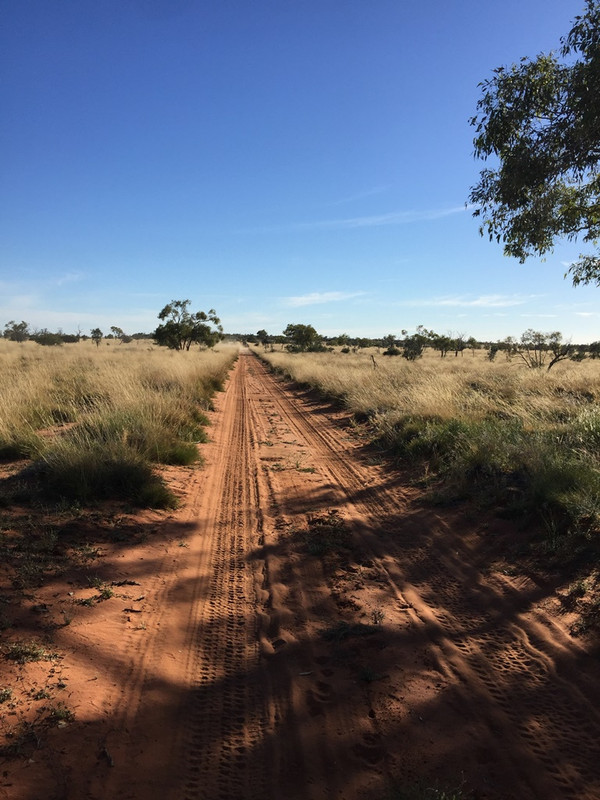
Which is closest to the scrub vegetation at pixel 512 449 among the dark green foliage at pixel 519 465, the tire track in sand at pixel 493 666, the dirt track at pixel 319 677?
the dark green foliage at pixel 519 465

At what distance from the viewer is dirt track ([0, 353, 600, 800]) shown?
228cm

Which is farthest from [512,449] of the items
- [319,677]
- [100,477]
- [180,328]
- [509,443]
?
[180,328]

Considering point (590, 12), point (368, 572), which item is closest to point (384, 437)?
point (368, 572)

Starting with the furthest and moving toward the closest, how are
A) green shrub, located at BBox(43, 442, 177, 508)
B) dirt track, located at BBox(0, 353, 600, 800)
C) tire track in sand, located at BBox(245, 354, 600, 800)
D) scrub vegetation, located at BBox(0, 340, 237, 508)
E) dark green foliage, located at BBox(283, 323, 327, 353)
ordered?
dark green foliage, located at BBox(283, 323, 327, 353) → scrub vegetation, located at BBox(0, 340, 237, 508) → green shrub, located at BBox(43, 442, 177, 508) → tire track in sand, located at BBox(245, 354, 600, 800) → dirt track, located at BBox(0, 353, 600, 800)

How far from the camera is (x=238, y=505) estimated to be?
6438mm

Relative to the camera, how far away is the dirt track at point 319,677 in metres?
2.28

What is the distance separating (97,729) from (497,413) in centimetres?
980

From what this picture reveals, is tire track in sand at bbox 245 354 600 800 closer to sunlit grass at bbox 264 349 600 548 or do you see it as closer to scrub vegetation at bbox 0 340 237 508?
sunlit grass at bbox 264 349 600 548

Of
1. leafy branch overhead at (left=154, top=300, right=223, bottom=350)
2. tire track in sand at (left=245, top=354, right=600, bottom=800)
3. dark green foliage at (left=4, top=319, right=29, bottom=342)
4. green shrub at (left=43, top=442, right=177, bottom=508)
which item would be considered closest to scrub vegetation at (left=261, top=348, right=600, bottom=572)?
tire track in sand at (left=245, top=354, right=600, bottom=800)

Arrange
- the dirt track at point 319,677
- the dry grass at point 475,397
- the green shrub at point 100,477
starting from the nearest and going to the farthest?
1. the dirt track at point 319,677
2. the green shrub at point 100,477
3. the dry grass at point 475,397

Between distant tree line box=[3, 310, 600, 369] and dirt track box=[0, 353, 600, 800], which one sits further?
distant tree line box=[3, 310, 600, 369]

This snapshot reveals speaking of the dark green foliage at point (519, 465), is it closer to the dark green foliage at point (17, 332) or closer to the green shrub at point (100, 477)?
the green shrub at point (100, 477)

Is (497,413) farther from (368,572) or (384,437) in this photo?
(368,572)

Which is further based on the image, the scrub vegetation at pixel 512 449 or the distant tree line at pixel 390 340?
the distant tree line at pixel 390 340
